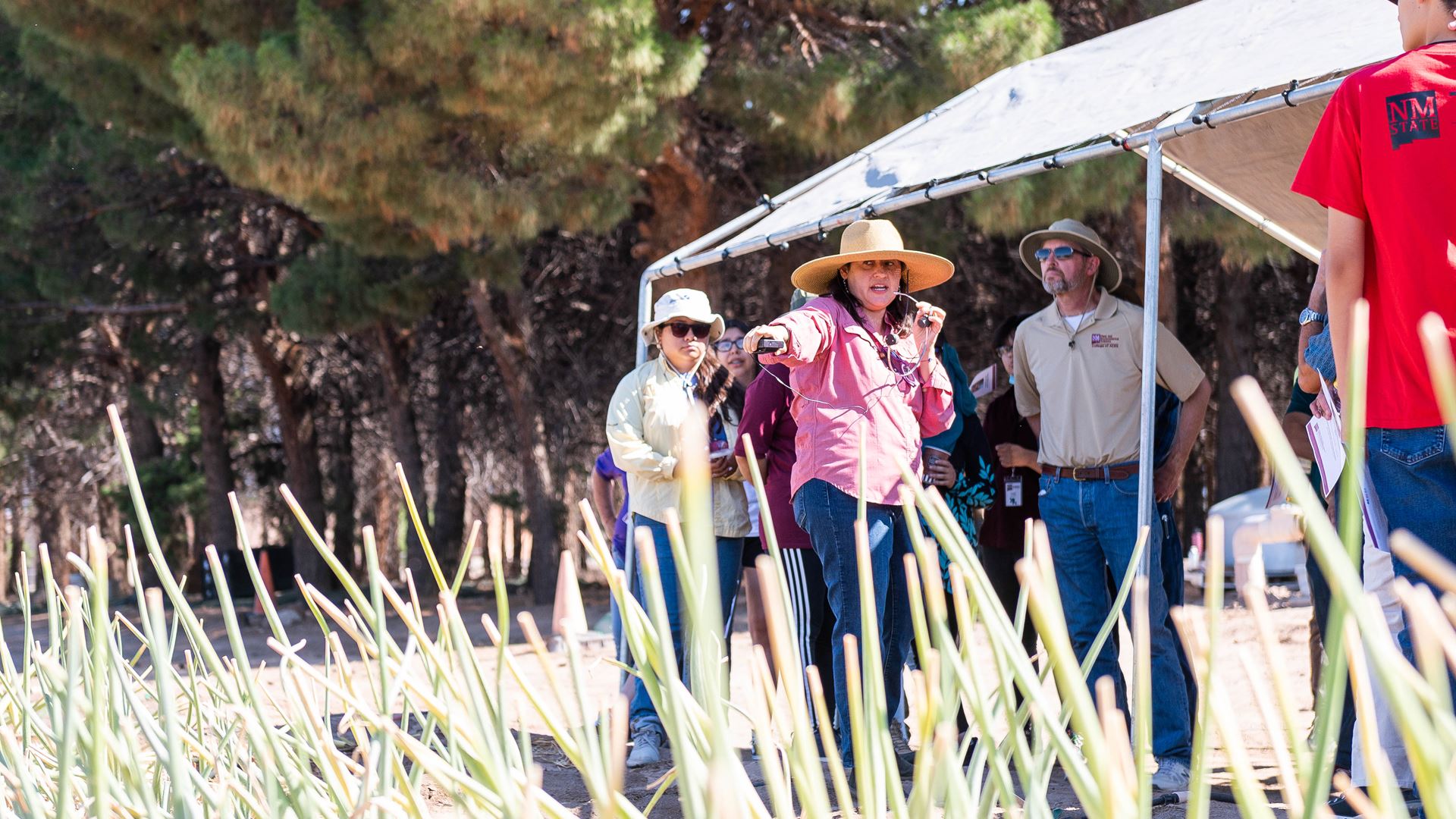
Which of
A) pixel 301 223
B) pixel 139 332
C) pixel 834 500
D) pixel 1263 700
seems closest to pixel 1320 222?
pixel 834 500

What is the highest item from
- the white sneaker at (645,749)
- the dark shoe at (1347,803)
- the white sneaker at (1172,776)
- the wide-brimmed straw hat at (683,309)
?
the wide-brimmed straw hat at (683,309)

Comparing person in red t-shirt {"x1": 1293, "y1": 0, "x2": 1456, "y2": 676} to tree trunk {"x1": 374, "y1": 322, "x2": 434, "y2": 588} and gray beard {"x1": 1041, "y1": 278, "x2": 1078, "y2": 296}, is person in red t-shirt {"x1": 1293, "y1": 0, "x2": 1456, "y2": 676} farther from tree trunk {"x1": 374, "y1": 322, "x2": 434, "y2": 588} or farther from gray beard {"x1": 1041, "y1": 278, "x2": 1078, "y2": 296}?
tree trunk {"x1": 374, "y1": 322, "x2": 434, "y2": 588}

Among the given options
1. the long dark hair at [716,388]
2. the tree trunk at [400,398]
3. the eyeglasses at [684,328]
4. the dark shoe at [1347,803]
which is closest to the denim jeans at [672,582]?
the long dark hair at [716,388]

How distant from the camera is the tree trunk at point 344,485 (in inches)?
572

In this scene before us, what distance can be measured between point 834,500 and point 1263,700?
244 centimetres

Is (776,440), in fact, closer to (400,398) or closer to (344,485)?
(400,398)

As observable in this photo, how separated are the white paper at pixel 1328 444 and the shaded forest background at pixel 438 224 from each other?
4480mm

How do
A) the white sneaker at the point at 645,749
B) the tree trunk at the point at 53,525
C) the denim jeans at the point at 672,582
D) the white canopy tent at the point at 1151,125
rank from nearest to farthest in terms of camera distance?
the white canopy tent at the point at 1151,125 → the white sneaker at the point at 645,749 → the denim jeans at the point at 672,582 → the tree trunk at the point at 53,525

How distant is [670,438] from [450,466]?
32.1 ft

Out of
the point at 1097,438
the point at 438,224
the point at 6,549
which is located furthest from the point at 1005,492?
the point at 6,549

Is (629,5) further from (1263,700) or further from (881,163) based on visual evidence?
(1263,700)

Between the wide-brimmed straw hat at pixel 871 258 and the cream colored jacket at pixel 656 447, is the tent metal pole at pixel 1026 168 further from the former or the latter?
the cream colored jacket at pixel 656 447

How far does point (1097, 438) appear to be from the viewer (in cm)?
363

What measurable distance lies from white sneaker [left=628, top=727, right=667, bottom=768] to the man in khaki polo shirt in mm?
1271
